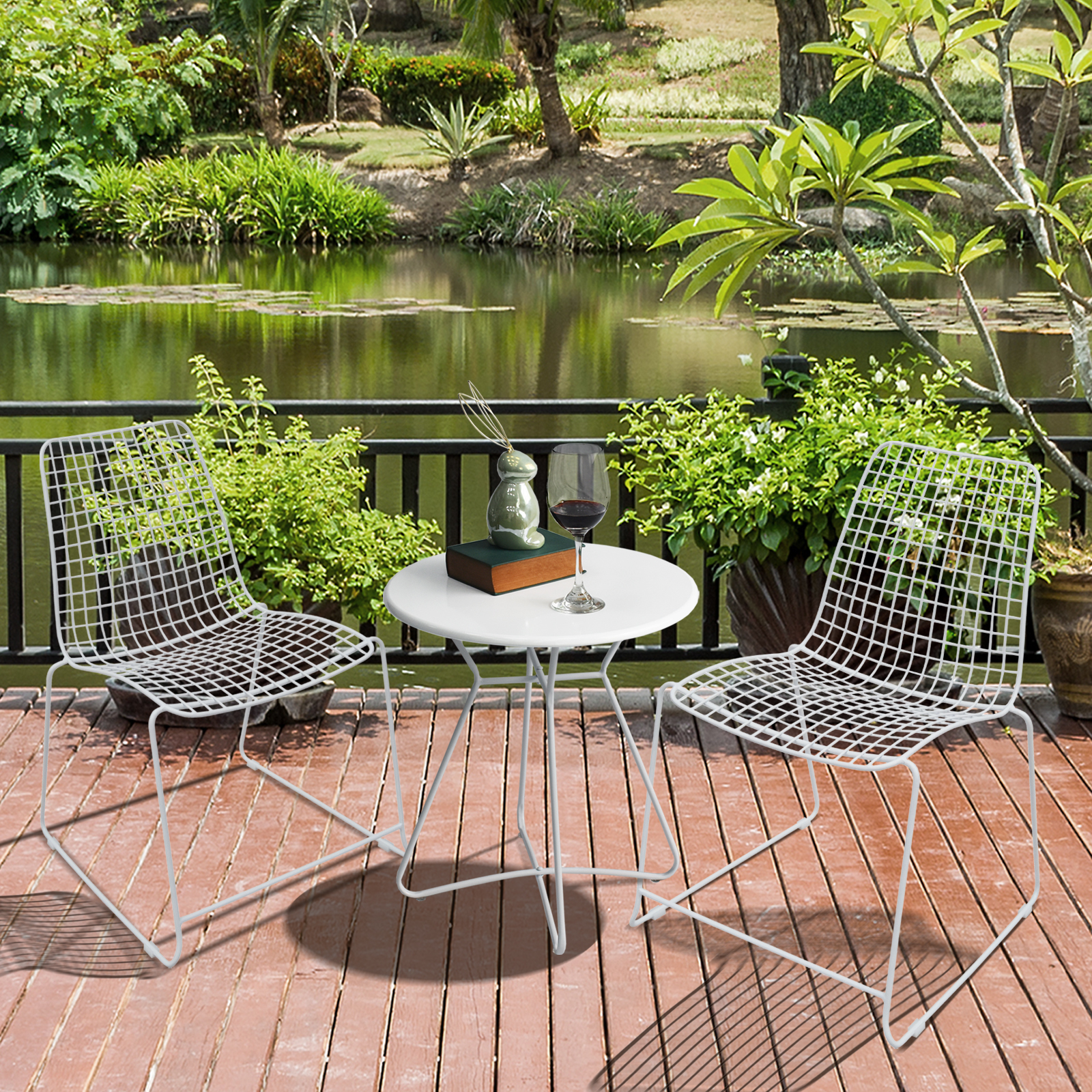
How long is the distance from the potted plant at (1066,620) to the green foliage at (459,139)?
16148 millimetres

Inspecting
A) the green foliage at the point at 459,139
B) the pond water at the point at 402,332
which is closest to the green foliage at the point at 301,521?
the pond water at the point at 402,332

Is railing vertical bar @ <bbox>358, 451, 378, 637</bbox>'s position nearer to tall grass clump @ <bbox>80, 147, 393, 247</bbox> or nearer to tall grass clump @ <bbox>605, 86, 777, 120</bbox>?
tall grass clump @ <bbox>80, 147, 393, 247</bbox>

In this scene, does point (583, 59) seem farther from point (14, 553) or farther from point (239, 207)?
point (14, 553)

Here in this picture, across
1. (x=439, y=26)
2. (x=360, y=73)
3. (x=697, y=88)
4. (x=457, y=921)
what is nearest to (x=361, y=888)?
(x=457, y=921)

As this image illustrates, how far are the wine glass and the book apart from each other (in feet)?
0.28

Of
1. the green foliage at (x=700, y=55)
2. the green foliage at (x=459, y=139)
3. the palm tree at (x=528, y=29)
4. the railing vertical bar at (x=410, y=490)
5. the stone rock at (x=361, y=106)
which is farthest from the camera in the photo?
the green foliage at (x=700, y=55)

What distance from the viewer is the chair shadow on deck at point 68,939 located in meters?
2.26

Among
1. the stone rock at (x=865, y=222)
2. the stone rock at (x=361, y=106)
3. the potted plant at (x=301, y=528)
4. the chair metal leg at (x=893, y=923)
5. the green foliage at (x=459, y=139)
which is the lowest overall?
the chair metal leg at (x=893, y=923)

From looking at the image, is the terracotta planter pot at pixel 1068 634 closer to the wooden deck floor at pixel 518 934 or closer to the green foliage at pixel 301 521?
the wooden deck floor at pixel 518 934

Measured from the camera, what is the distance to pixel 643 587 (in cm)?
240

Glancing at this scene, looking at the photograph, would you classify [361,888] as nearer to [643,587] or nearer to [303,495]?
[643,587]

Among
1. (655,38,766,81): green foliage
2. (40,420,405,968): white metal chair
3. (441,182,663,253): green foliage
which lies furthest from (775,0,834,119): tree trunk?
(40,420,405,968): white metal chair

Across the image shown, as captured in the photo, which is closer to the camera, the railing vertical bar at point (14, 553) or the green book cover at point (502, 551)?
the green book cover at point (502, 551)

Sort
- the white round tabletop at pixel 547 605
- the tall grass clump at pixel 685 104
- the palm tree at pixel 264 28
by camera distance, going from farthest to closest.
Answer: the tall grass clump at pixel 685 104
the palm tree at pixel 264 28
the white round tabletop at pixel 547 605
